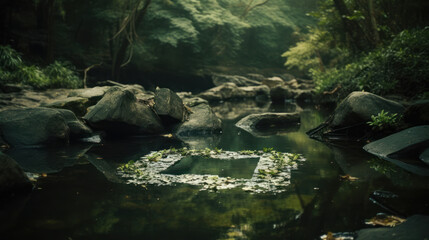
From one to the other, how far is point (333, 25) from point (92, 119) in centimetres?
1222

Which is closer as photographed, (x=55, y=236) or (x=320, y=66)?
(x=55, y=236)

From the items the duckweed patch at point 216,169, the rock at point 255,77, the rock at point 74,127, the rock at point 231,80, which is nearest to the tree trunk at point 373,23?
the duckweed patch at point 216,169

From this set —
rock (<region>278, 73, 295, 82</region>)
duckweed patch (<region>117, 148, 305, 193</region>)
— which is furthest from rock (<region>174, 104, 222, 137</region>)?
rock (<region>278, 73, 295, 82</region>)

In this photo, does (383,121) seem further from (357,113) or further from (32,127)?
(32,127)

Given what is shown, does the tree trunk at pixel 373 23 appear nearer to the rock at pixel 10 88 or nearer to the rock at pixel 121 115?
the rock at pixel 121 115

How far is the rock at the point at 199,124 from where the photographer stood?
8.51 m

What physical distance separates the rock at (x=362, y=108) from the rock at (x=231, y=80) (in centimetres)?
1805

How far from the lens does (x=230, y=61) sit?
30625 millimetres

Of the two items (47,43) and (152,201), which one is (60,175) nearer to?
(152,201)

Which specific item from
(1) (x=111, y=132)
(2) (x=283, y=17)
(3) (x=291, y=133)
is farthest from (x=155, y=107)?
(2) (x=283, y=17)

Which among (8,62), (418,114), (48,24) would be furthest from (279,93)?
(418,114)

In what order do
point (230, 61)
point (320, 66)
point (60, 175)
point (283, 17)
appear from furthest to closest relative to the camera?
point (283, 17) → point (230, 61) → point (320, 66) → point (60, 175)

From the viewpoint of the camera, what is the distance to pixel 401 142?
5449 mm

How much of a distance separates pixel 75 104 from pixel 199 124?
3.09 meters
